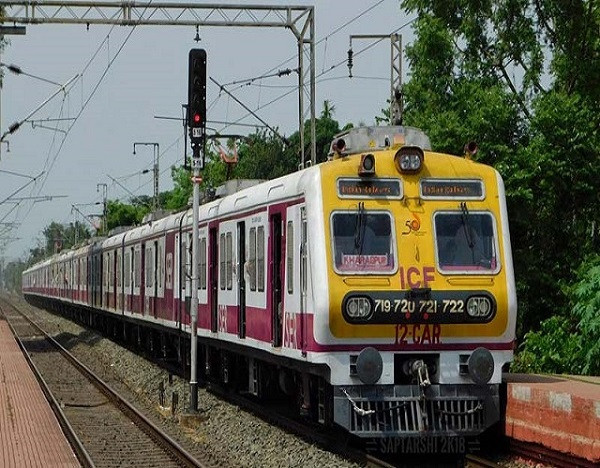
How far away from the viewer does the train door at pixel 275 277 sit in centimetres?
1493

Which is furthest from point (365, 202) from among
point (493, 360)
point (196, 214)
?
point (196, 214)

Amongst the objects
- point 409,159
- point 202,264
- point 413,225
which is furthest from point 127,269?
point 413,225

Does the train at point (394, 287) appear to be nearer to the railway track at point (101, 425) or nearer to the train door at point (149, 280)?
the railway track at point (101, 425)

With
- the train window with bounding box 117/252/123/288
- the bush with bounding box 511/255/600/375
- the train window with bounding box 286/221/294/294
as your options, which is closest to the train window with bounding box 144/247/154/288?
the train window with bounding box 117/252/123/288

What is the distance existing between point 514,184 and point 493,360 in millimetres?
10390

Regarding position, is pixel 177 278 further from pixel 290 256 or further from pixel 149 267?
pixel 290 256

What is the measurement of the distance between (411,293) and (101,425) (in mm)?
6765

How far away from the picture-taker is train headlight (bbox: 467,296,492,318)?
12.9 meters

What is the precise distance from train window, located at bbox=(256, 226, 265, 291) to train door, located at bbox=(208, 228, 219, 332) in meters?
3.18

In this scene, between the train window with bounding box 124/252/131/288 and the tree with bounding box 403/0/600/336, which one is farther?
the train window with bounding box 124/252/131/288

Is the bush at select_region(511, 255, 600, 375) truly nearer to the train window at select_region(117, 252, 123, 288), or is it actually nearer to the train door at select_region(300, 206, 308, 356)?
the train door at select_region(300, 206, 308, 356)

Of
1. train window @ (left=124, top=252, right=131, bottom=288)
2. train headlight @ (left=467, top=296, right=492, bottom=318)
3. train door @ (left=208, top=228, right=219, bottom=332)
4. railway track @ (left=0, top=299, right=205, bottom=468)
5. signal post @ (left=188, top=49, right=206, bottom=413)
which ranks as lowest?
railway track @ (left=0, top=299, right=205, bottom=468)

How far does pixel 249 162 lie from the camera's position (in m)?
75.6

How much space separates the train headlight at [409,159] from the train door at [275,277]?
206 centimetres
